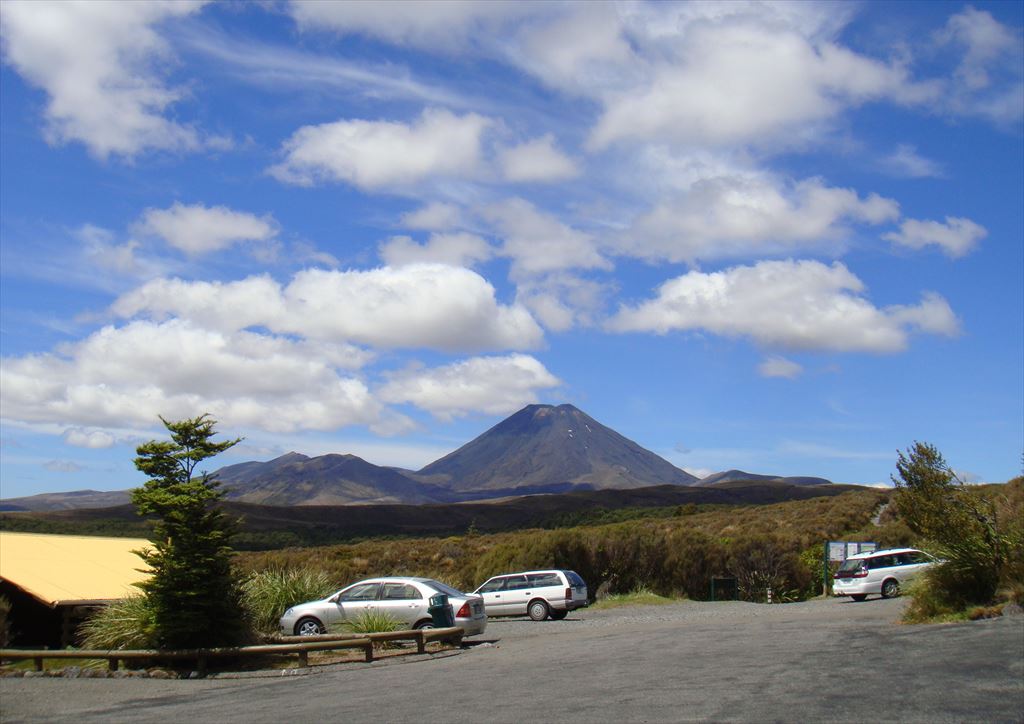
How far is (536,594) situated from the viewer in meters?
26.2

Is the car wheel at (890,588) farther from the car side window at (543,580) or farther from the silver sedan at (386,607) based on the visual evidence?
the silver sedan at (386,607)

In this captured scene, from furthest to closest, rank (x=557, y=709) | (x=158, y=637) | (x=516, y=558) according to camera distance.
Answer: (x=516, y=558) → (x=158, y=637) → (x=557, y=709)

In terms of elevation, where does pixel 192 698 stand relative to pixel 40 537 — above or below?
below

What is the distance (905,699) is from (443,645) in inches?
450

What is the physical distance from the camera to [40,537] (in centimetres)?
2577

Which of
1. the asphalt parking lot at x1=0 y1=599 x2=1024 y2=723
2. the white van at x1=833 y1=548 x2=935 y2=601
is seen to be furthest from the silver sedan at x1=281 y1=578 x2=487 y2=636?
the white van at x1=833 y1=548 x2=935 y2=601

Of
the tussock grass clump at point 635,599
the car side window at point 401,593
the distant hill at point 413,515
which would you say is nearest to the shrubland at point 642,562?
the tussock grass clump at point 635,599

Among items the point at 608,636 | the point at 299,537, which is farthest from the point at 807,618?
the point at 299,537

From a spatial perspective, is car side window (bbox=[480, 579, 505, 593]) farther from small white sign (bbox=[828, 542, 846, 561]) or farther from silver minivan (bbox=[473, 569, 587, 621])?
small white sign (bbox=[828, 542, 846, 561])

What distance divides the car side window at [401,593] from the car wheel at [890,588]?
1477cm

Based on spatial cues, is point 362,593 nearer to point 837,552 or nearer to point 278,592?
point 278,592

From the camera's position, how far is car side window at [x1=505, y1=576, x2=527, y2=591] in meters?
26.6

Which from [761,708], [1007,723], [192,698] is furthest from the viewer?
[192,698]

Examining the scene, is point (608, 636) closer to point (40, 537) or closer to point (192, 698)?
point (192, 698)
